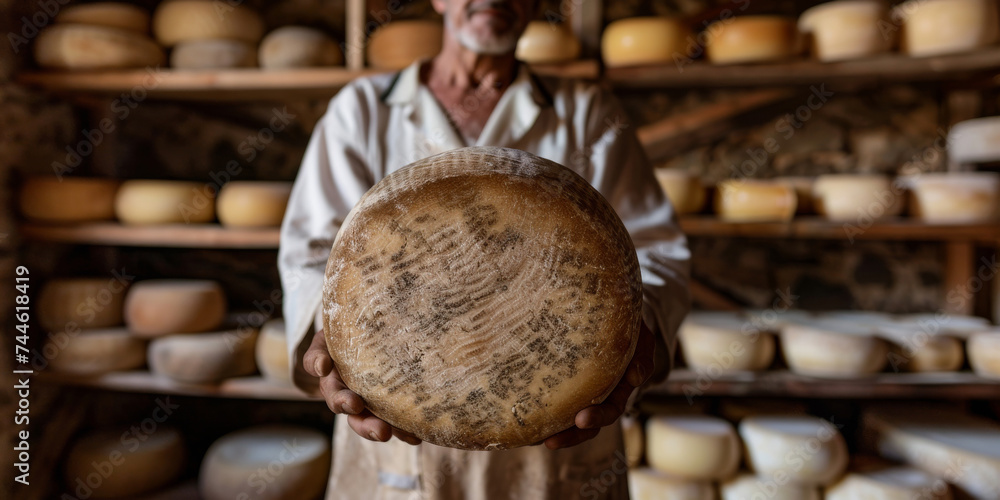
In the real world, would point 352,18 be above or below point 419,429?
above

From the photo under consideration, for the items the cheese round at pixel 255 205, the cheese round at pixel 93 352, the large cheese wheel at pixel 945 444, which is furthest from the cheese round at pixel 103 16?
the large cheese wheel at pixel 945 444

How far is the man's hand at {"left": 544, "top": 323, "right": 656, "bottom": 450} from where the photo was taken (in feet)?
2.23

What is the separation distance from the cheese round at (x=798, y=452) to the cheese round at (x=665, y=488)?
194 mm

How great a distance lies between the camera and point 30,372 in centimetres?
203

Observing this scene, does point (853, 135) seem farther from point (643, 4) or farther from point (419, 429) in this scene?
point (419, 429)

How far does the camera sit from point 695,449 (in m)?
1.77

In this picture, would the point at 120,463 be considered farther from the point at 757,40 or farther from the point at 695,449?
the point at 757,40

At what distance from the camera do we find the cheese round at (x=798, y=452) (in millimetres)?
1700

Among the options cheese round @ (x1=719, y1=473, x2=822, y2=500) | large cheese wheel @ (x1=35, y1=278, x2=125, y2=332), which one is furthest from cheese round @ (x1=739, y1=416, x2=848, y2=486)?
large cheese wheel @ (x1=35, y1=278, x2=125, y2=332)

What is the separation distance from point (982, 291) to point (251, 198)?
10.0ft

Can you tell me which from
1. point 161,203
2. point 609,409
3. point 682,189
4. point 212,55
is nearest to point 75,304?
point 161,203

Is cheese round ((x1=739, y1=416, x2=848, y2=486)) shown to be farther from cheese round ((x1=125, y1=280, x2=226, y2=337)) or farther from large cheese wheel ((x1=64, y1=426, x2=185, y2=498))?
large cheese wheel ((x1=64, y1=426, x2=185, y2=498))

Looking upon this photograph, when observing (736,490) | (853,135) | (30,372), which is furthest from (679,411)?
(30,372)

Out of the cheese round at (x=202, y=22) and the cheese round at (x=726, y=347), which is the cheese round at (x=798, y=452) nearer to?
the cheese round at (x=726, y=347)
